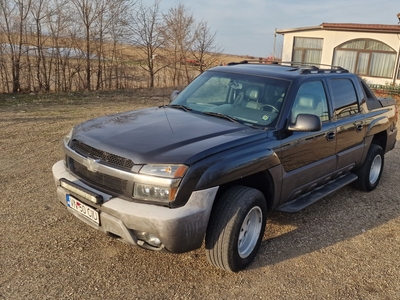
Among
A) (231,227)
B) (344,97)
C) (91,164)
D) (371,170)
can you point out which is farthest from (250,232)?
(371,170)

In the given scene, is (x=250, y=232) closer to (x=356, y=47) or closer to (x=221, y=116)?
(x=221, y=116)

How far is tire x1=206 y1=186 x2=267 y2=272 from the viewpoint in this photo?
3.03 m

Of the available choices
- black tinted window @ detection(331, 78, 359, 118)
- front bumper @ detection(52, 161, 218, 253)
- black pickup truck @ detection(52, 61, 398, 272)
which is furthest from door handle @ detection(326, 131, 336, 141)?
front bumper @ detection(52, 161, 218, 253)

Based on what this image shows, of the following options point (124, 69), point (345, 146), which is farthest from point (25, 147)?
point (124, 69)

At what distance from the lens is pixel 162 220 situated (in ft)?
8.74

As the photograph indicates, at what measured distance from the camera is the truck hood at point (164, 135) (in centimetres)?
288

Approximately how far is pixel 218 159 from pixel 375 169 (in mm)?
3811

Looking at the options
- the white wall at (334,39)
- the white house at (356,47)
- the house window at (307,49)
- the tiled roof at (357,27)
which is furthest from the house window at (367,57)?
the house window at (307,49)

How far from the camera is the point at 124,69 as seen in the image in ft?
55.5

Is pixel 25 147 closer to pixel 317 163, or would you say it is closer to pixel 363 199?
pixel 317 163

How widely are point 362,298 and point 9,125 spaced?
804cm

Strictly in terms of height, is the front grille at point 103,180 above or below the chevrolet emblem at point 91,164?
below

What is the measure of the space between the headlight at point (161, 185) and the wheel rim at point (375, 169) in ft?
13.0

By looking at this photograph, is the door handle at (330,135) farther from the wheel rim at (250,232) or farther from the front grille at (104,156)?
the front grille at (104,156)
